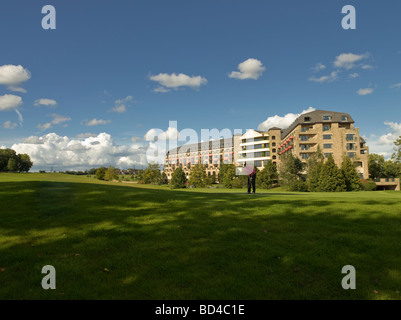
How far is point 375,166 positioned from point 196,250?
102 meters

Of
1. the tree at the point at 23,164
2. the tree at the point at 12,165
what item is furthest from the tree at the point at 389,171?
the tree at the point at 23,164

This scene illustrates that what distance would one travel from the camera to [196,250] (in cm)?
735

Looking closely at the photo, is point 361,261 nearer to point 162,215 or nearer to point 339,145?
point 162,215

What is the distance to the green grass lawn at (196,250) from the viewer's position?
222 inches

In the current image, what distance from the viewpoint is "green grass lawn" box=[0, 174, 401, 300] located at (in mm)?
5641

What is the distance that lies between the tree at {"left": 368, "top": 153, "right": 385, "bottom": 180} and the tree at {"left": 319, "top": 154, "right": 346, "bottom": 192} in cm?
4063

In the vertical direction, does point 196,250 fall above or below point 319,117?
below

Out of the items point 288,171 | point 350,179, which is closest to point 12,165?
point 288,171

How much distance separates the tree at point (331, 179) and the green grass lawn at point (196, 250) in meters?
47.1

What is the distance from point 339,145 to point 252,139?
38079 mm

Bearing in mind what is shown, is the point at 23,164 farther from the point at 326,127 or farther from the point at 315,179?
the point at 326,127

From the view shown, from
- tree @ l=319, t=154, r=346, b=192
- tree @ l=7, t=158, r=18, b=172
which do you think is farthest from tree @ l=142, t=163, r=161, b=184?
tree @ l=319, t=154, r=346, b=192

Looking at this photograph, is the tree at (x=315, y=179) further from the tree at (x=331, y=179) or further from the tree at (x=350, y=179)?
the tree at (x=350, y=179)
